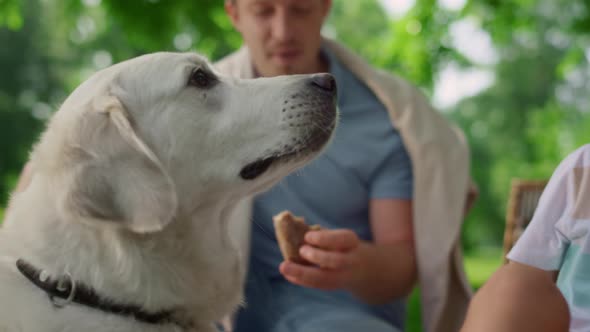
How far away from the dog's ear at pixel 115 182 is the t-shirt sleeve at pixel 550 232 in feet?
2.39

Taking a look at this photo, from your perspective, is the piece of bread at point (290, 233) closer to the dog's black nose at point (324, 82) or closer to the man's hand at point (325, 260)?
the man's hand at point (325, 260)

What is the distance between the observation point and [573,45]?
6348 millimetres

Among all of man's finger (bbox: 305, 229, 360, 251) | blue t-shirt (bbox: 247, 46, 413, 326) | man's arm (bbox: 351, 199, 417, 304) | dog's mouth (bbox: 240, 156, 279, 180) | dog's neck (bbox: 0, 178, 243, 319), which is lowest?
man's arm (bbox: 351, 199, 417, 304)

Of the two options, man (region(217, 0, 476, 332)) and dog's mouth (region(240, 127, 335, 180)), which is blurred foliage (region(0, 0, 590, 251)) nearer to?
dog's mouth (region(240, 127, 335, 180))

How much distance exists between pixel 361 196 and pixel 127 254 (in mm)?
1076

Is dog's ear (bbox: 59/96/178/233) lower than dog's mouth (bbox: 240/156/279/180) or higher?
higher

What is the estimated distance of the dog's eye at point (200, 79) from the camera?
1.75m

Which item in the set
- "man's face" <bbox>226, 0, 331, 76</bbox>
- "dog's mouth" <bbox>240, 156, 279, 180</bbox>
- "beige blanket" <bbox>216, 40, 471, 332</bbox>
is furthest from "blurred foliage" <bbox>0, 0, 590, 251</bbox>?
"beige blanket" <bbox>216, 40, 471, 332</bbox>

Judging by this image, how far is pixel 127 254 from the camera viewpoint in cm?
159

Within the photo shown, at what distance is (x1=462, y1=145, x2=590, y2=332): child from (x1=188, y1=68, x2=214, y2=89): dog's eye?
83cm

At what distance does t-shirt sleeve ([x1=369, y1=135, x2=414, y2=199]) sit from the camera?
8.09ft

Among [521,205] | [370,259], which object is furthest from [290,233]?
[521,205]

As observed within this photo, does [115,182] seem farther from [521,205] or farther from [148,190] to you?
[521,205]

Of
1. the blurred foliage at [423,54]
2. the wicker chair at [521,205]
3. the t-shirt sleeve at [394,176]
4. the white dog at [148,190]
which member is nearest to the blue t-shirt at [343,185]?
the t-shirt sleeve at [394,176]
